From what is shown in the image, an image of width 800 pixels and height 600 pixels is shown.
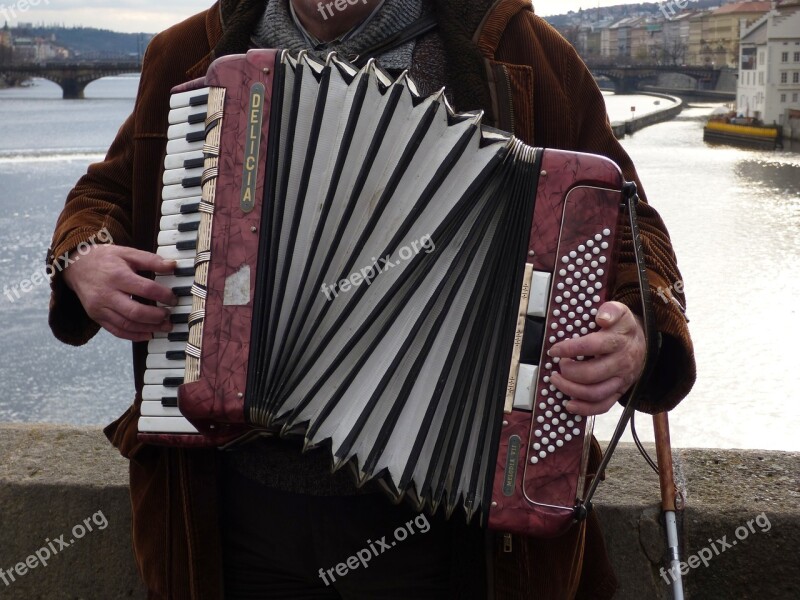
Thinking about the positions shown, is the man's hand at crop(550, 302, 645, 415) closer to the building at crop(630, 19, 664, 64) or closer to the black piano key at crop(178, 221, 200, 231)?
the black piano key at crop(178, 221, 200, 231)

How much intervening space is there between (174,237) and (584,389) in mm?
695

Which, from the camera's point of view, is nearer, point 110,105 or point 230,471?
point 230,471

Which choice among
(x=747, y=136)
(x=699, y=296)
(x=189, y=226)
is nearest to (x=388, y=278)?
(x=189, y=226)

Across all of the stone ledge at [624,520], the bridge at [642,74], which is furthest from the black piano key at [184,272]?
the bridge at [642,74]

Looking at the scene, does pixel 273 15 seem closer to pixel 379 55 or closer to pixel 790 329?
pixel 379 55

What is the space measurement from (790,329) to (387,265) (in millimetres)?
12577

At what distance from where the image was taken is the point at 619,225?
4.71 ft

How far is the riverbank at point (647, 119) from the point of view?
1510 inches

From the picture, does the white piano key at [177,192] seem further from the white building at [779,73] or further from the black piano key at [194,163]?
the white building at [779,73]

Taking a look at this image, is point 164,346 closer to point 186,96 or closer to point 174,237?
point 174,237

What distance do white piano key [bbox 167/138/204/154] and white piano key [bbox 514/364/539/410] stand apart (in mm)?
622

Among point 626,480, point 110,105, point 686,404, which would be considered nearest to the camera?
point 626,480

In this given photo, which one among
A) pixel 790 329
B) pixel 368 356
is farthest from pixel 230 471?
pixel 790 329

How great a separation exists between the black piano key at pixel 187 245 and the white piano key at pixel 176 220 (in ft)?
0.10
